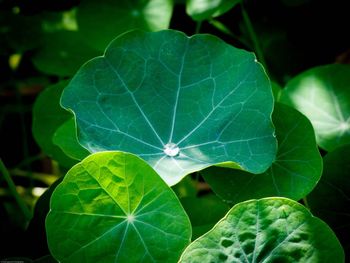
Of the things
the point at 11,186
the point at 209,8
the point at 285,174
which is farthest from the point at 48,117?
the point at 285,174

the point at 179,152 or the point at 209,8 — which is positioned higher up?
the point at 209,8

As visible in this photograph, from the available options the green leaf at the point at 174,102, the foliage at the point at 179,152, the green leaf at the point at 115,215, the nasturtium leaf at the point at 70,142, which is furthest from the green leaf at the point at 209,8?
the green leaf at the point at 115,215

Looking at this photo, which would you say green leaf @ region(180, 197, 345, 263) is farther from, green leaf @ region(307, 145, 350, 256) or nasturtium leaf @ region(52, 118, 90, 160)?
nasturtium leaf @ region(52, 118, 90, 160)

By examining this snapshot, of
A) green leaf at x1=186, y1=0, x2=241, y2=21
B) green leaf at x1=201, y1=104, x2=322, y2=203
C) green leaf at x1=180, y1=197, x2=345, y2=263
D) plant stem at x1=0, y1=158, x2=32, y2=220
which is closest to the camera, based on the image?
green leaf at x1=180, y1=197, x2=345, y2=263

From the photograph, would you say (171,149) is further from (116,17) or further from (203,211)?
(116,17)

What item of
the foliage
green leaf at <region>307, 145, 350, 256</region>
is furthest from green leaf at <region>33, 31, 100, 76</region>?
green leaf at <region>307, 145, 350, 256</region>

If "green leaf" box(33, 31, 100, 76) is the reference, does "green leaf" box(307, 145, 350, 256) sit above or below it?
below

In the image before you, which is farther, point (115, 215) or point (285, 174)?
point (285, 174)

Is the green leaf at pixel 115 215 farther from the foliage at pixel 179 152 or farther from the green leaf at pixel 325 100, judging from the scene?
the green leaf at pixel 325 100
